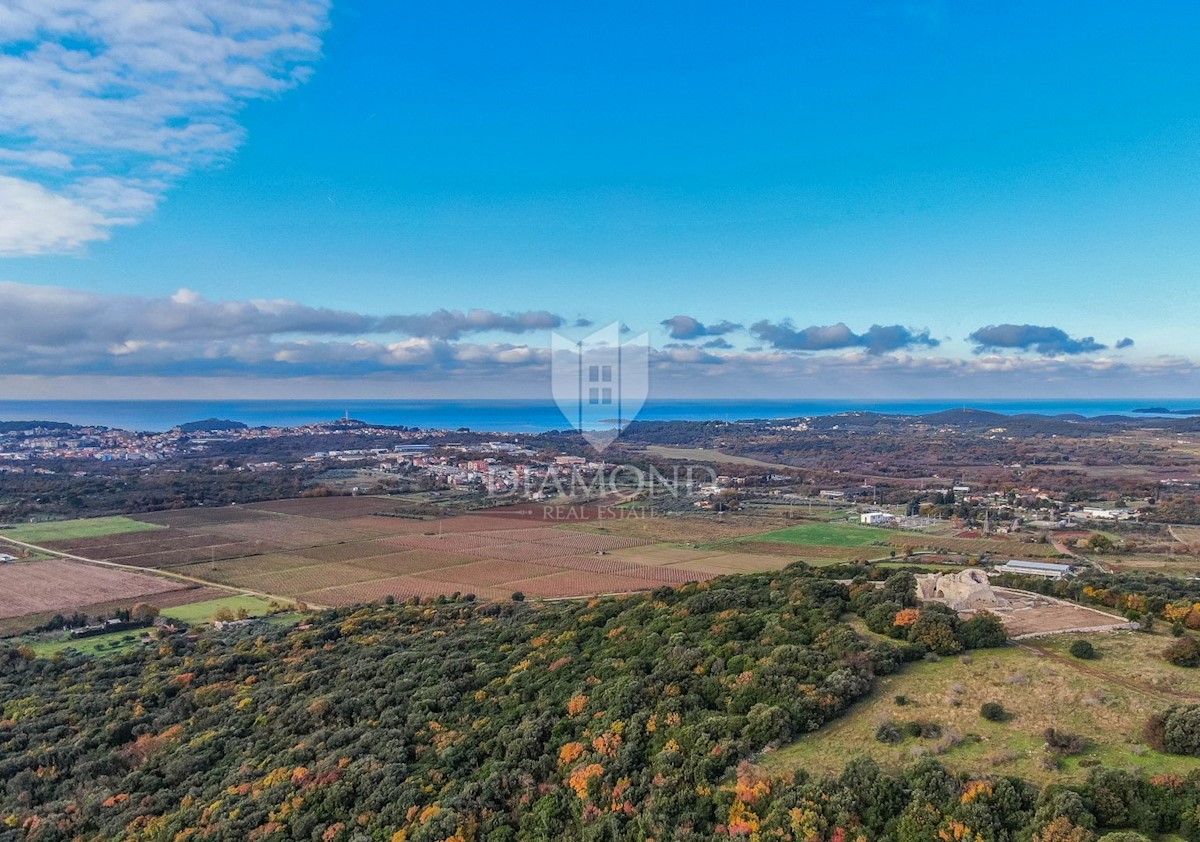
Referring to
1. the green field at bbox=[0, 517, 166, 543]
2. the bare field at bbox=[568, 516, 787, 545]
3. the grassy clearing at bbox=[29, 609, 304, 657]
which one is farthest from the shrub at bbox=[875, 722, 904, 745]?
the green field at bbox=[0, 517, 166, 543]

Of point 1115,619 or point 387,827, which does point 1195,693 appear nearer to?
point 1115,619

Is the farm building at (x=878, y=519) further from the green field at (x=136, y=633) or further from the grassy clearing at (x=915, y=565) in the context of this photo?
the green field at (x=136, y=633)

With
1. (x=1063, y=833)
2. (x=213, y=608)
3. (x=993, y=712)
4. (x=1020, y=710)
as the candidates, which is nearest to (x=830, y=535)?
(x=213, y=608)

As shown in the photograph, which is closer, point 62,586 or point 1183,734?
point 1183,734

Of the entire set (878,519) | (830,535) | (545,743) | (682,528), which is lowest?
(682,528)

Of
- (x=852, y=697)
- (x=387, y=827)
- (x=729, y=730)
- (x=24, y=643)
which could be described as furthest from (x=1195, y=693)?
(x=24, y=643)

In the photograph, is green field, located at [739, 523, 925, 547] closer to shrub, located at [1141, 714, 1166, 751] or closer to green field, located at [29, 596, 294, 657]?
green field, located at [29, 596, 294, 657]

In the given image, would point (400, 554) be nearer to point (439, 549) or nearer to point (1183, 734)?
point (439, 549)

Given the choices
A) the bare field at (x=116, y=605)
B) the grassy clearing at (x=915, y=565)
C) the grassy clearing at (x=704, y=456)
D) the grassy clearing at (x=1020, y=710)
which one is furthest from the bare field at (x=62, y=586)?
the grassy clearing at (x=704, y=456)
